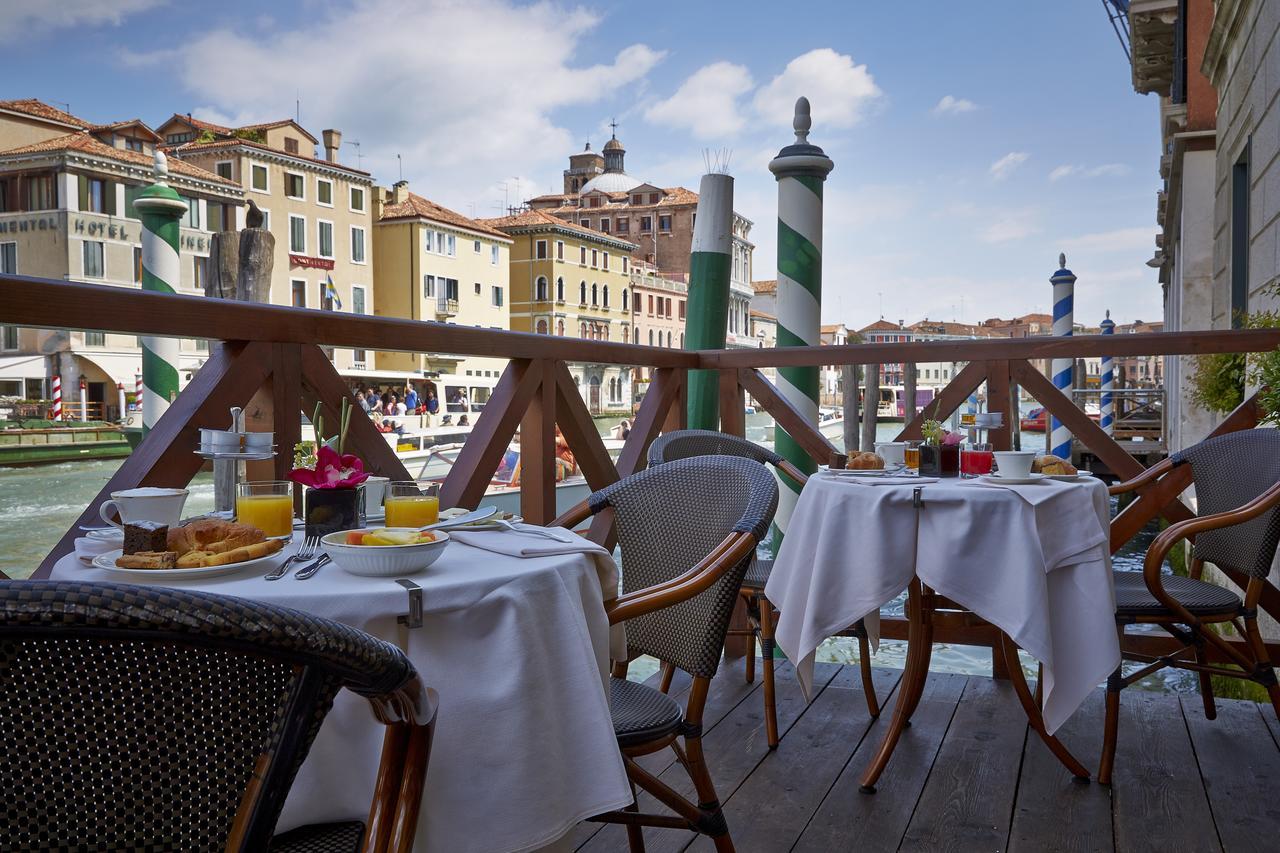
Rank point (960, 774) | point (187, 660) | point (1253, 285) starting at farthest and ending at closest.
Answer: point (1253, 285), point (960, 774), point (187, 660)

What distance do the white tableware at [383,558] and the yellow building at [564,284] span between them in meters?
45.2

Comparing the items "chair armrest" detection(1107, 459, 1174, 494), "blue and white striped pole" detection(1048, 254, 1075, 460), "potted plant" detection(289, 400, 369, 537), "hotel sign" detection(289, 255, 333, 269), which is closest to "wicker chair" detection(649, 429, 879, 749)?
"chair armrest" detection(1107, 459, 1174, 494)

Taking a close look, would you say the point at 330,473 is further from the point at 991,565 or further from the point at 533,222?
the point at 533,222

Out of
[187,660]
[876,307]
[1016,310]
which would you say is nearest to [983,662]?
[187,660]

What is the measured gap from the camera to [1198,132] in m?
8.55

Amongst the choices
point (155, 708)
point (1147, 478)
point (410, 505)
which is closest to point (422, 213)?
point (1147, 478)

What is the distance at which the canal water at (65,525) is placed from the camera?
5.80 metres

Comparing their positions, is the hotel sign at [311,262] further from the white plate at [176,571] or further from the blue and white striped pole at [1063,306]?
the white plate at [176,571]

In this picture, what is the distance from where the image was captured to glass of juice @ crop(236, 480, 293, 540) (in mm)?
1512

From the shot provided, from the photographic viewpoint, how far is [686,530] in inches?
81.1

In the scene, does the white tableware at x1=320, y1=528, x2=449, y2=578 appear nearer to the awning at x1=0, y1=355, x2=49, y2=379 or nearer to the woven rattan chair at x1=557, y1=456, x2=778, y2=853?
the woven rattan chair at x1=557, y1=456, x2=778, y2=853

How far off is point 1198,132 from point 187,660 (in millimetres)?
9694

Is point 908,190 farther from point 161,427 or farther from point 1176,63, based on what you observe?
point 161,427

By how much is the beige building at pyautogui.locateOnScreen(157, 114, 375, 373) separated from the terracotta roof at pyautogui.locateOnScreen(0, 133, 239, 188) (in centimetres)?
171
